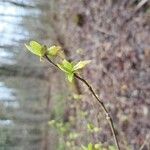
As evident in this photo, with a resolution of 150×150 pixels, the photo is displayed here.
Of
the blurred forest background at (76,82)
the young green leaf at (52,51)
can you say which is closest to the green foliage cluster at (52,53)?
the young green leaf at (52,51)

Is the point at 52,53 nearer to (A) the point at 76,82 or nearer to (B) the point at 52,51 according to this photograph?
(B) the point at 52,51

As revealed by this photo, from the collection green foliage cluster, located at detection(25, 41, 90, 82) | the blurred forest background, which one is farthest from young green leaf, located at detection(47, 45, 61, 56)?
the blurred forest background

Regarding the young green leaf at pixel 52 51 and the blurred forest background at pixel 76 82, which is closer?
the young green leaf at pixel 52 51

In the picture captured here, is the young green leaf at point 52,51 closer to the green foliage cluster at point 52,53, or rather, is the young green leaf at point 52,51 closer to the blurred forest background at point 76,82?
the green foliage cluster at point 52,53

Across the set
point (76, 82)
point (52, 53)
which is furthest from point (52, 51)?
point (76, 82)

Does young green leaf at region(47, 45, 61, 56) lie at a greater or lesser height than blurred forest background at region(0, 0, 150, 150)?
lesser

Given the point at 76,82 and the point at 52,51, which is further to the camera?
the point at 76,82

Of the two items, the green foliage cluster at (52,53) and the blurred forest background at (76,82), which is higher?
the blurred forest background at (76,82)

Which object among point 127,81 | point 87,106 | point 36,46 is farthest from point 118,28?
point 36,46

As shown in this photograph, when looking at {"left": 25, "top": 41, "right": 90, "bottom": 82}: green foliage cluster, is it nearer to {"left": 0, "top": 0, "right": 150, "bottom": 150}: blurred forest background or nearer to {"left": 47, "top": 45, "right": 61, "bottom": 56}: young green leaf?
{"left": 47, "top": 45, "right": 61, "bottom": 56}: young green leaf
